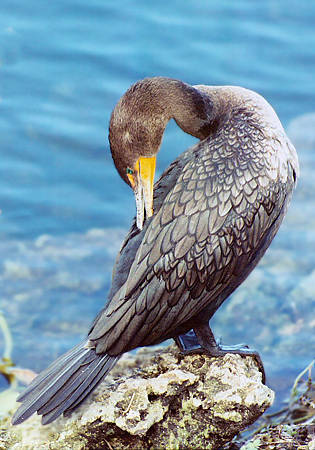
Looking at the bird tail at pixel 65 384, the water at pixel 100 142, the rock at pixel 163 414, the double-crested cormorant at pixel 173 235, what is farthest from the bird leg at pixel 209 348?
the water at pixel 100 142

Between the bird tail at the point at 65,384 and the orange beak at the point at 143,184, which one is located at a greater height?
the orange beak at the point at 143,184

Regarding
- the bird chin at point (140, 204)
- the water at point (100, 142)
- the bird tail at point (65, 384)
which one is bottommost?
the bird tail at point (65, 384)

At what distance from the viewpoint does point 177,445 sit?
3.72m

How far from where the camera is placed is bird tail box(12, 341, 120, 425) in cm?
357

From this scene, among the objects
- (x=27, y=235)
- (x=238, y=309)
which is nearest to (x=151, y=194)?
(x=238, y=309)

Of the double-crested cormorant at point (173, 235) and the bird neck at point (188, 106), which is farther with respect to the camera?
the bird neck at point (188, 106)

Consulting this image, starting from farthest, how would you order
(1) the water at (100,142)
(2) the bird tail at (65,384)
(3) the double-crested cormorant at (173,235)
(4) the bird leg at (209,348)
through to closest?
(1) the water at (100,142) → (4) the bird leg at (209,348) → (3) the double-crested cormorant at (173,235) → (2) the bird tail at (65,384)

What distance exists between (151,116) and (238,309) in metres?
2.74

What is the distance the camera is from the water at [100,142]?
607 centimetres

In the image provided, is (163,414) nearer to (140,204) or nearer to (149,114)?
(140,204)

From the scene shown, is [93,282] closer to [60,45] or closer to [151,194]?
[151,194]

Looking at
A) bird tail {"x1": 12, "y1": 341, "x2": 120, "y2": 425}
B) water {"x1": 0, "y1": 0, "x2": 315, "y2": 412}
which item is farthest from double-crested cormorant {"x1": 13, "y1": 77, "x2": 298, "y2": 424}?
water {"x1": 0, "y1": 0, "x2": 315, "y2": 412}

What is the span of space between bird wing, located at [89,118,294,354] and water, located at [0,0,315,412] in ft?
6.27

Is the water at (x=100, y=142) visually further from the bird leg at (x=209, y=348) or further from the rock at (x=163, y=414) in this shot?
the rock at (x=163, y=414)
